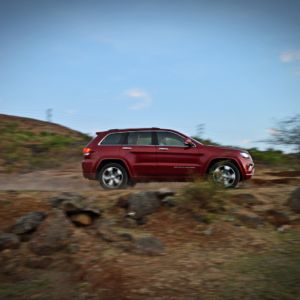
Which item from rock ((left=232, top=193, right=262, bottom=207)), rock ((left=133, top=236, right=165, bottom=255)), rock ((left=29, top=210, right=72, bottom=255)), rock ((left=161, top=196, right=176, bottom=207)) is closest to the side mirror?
rock ((left=232, top=193, right=262, bottom=207))

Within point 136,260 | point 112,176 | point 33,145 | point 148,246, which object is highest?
point 33,145

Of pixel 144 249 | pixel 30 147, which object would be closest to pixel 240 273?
pixel 144 249

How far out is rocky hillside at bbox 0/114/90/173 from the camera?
20344 mm

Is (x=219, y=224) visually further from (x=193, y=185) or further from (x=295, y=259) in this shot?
(x=295, y=259)

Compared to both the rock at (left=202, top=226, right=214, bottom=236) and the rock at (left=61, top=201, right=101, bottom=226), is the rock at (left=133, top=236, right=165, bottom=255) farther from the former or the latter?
the rock at (left=61, top=201, right=101, bottom=226)

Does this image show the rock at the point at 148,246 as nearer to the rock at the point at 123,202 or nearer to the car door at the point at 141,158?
the rock at the point at 123,202

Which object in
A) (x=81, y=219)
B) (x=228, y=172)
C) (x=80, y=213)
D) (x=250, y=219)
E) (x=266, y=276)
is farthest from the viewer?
(x=228, y=172)

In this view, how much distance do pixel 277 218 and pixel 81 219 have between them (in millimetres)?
3698

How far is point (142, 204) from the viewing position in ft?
31.3

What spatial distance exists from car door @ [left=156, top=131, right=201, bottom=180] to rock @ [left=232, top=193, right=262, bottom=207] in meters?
1.88

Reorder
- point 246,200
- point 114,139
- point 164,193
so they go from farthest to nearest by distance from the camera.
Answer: point 114,139
point 246,200
point 164,193

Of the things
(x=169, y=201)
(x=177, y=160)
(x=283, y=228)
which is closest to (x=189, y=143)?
(x=177, y=160)

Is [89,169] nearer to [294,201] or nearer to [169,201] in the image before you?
[169,201]

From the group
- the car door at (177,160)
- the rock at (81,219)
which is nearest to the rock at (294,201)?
the car door at (177,160)
